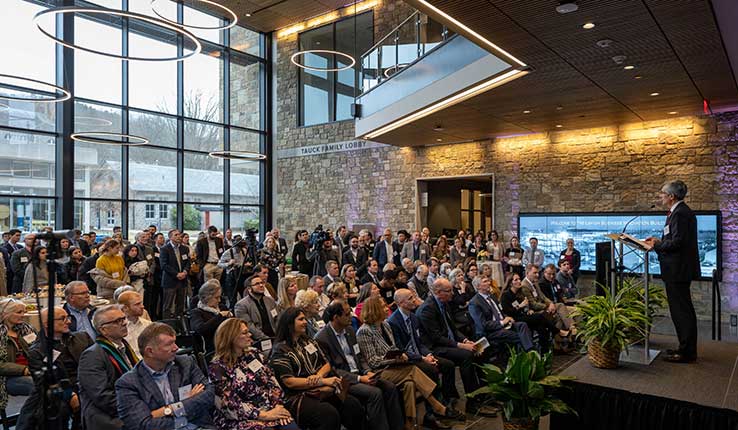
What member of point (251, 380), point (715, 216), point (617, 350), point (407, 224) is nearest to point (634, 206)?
point (715, 216)

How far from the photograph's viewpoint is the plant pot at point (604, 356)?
3.78 meters

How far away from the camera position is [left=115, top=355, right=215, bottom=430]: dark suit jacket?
2805 millimetres

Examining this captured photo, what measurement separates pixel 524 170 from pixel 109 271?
865cm

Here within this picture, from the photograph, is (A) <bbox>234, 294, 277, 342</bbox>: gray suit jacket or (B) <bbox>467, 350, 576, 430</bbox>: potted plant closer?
(B) <bbox>467, 350, 576, 430</bbox>: potted plant

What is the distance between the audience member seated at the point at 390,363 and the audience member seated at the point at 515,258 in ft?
20.7

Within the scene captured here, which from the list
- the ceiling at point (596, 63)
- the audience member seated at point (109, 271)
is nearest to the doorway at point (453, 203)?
the ceiling at point (596, 63)

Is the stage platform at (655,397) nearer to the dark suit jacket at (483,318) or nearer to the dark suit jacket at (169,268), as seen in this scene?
the dark suit jacket at (483,318)

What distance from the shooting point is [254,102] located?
56.3ft

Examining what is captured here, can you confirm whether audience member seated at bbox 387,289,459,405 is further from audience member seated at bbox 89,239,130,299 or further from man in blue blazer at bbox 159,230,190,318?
man in blue blazer at bbox 159,230,190,318

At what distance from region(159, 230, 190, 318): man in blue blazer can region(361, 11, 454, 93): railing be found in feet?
16.5

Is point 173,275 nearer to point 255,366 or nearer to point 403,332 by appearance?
point 403,332

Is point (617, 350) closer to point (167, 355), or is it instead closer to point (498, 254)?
point (167, 355)

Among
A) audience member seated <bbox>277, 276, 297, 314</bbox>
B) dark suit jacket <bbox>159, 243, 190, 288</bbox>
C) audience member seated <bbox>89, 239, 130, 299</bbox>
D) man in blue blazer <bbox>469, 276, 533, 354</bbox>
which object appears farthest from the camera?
dark suit jacket <bbox>159, 243, 190, 288</bbox>

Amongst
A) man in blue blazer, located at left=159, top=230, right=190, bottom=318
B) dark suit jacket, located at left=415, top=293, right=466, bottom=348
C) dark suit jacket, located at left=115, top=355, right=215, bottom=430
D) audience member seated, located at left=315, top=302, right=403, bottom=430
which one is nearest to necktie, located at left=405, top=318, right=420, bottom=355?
dark suit jacket, located at left=415, top=293, right=466, bottom=348
